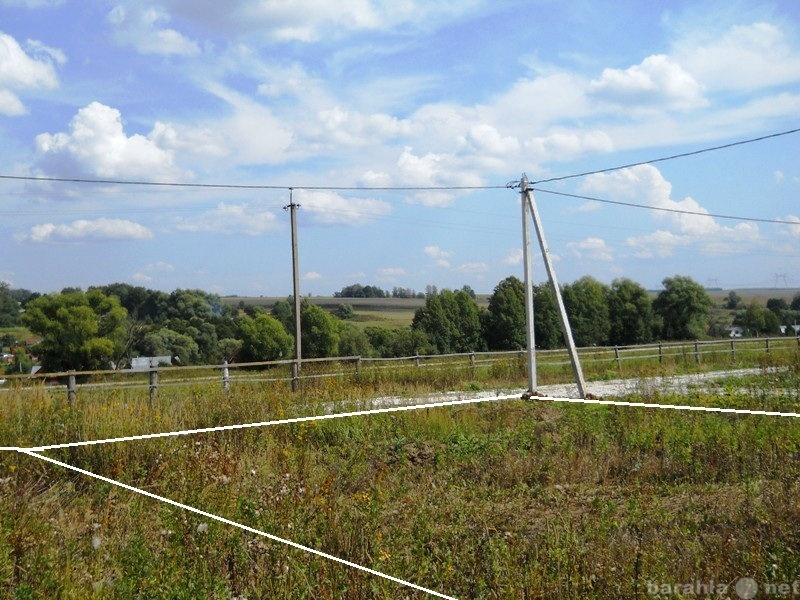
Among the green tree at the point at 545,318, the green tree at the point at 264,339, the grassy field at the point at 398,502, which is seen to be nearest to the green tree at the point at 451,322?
the green tree at the point at 545,318

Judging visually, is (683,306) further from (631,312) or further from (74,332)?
(74,332)

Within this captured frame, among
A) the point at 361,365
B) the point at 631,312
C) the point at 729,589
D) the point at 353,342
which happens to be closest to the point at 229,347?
the point at 353,342

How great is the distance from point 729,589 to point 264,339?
34.9m

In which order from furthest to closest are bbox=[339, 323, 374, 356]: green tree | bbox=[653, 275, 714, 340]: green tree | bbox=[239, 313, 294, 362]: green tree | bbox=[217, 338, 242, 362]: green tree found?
bbox=[339, 323, 374, 356]: green tree
bbox=[217, 338, 242, 362]: green tree
bbox=[239, 313, 294, 362]: green tree
bbox=[653, 275, 714, 340]: green tree

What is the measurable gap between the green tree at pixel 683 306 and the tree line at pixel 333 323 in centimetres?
4

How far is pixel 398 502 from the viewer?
6.53 m

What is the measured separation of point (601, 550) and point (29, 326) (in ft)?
94.2

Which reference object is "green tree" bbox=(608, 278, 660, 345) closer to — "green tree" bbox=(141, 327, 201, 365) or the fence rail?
the fence rail

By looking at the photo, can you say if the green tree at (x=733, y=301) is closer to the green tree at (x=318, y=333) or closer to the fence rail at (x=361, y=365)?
the fence rail at (x=361, y=365)

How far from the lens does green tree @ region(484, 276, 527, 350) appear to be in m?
31.8

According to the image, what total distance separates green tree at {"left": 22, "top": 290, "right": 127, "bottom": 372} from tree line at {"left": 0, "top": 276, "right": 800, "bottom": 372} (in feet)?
0.14

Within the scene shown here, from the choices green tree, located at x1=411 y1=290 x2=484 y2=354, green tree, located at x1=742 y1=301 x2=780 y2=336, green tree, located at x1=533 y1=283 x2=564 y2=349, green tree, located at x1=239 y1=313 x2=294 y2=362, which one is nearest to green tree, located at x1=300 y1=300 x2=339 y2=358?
green tree, located at x1=239 y1=313 x2=294 y2=362

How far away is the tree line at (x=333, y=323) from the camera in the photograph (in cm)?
2234

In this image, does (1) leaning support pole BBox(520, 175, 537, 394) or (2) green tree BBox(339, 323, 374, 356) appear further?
(2) green tree BBox(339, 323, 374, 356)
